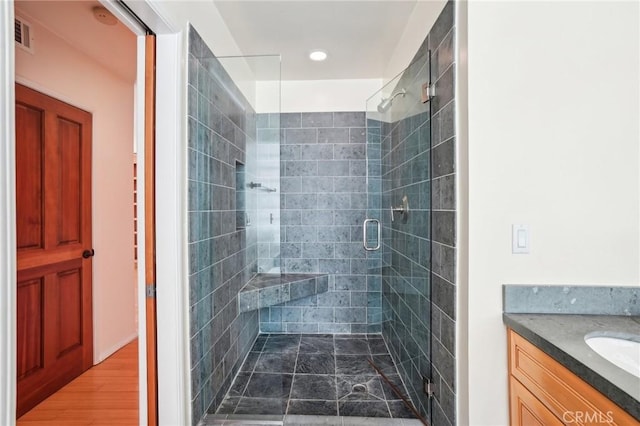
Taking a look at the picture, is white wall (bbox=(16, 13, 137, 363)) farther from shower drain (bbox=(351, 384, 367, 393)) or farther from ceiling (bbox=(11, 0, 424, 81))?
shower drain (bbox=(351, 384, 367, 393))

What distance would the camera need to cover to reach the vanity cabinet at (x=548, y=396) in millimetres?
819

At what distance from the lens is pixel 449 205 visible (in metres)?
1.40

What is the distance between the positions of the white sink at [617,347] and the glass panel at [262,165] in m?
2.00

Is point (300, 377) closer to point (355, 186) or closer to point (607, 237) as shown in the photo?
Answer: point (355, 186)

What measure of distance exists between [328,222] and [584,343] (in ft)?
7.58

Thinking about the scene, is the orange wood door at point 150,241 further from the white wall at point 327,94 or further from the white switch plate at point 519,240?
the white wall at point 327,94

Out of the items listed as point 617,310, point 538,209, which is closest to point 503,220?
point 538,209

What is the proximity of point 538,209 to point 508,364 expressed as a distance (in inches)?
25.6

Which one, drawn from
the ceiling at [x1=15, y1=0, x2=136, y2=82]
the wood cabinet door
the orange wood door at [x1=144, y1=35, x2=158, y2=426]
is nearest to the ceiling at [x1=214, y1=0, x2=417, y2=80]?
the ceiling at [x1=15, y1=0, x2=136, y2=82]

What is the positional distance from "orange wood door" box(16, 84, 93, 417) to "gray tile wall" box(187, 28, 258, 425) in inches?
47.3

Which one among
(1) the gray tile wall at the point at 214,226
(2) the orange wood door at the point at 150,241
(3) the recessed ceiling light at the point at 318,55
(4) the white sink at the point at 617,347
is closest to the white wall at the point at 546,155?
(4) the white sink at the point at 617,347

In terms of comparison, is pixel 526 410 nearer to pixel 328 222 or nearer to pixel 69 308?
pixel 328 222

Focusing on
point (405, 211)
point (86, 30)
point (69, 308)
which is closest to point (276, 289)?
point (405, 211)

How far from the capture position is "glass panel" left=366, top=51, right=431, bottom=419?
1718 millimetres
